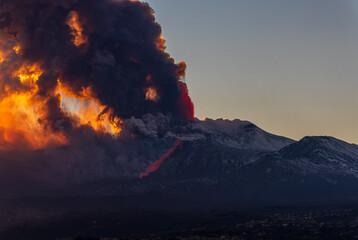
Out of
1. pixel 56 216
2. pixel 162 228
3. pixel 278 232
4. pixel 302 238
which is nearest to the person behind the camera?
pixel 302 238

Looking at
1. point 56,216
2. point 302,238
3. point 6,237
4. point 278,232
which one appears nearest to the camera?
point 302,238

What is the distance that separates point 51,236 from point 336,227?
2389 inches

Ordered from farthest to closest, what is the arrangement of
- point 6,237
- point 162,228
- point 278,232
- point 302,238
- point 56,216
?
point 56,216 < point 162,228 < point 6,237 < point 278,232 < point 302,238

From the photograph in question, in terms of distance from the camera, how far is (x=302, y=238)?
445 ft

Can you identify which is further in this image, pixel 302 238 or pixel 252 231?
pixel 252 231

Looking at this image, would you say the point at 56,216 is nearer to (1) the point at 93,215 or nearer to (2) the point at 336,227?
(1) the point at 93,215

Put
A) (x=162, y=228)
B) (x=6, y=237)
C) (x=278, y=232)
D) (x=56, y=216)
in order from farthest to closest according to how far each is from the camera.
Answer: (x=56, y=216), (x=162, y=228), (x=6, y=237), (x=278, y=232)

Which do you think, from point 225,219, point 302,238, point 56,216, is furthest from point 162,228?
point 302,238

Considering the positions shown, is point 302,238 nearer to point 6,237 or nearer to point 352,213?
point 352,213

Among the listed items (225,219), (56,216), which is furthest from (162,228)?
(56,216)

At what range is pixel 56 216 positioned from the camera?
7343 inches

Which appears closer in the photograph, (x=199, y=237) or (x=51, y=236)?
(x=199, y=237)

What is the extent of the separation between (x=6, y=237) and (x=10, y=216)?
3200cm

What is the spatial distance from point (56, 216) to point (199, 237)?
59.1m
